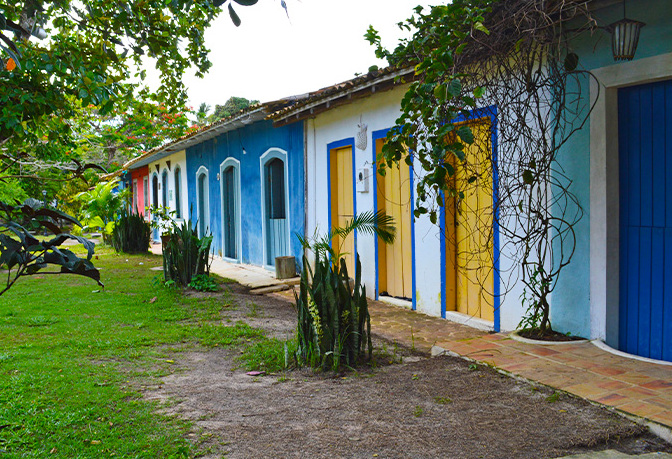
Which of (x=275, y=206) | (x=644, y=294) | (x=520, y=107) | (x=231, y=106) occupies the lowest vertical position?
(x=644, y=294)

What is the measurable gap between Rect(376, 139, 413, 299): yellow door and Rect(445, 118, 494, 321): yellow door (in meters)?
0.81

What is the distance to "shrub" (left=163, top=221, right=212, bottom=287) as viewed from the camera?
9.04 m

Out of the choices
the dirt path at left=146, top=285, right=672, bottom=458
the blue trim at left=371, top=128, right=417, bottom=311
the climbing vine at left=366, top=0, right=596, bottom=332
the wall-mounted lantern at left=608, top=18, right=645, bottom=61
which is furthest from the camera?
the blue trim at left=371, top=128, right=417, bottom=311

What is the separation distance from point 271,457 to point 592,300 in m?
3.06

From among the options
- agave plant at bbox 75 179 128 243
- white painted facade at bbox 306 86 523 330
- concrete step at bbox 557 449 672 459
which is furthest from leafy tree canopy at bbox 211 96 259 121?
concrete step at bbox 557 449 672 459

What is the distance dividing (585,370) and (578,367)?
0.08m

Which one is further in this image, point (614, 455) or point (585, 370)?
point (585, 370)

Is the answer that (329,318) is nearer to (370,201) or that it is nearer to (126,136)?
(370,201)

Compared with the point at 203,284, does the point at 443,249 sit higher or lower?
higher

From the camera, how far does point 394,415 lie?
143 inches

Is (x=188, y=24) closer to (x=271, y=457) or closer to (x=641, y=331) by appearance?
(x=271, y=457)

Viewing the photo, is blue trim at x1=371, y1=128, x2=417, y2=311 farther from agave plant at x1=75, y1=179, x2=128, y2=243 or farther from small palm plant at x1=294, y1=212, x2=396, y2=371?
agave plant at x1=75, y1=179, x2=128, y2=243

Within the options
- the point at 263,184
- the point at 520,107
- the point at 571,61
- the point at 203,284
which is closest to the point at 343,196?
the point at 203,284

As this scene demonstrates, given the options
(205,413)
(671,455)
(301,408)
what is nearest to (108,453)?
(205,413)
